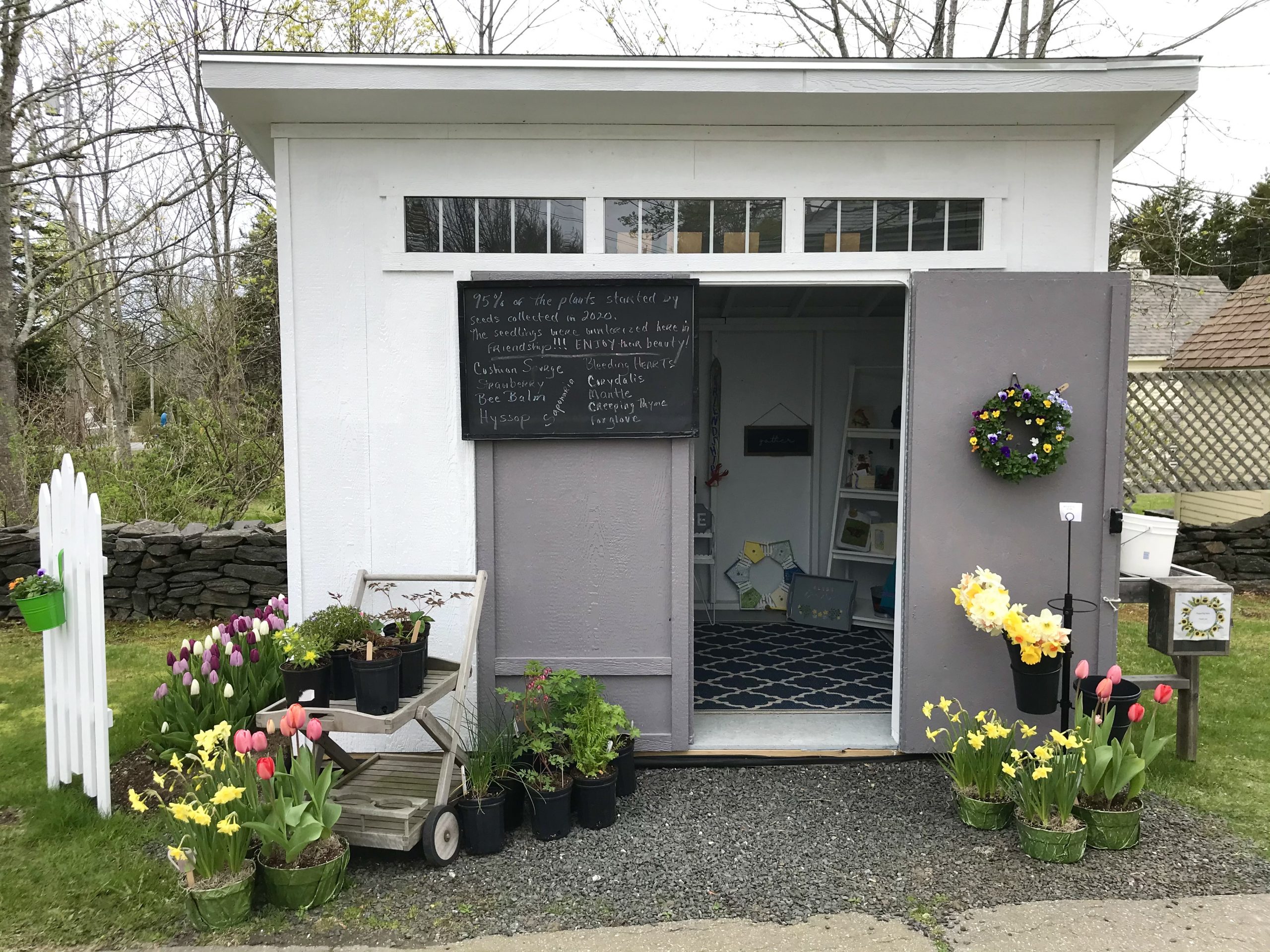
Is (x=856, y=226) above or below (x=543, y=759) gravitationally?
above

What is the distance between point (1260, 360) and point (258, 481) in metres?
11.0

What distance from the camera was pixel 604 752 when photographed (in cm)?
358

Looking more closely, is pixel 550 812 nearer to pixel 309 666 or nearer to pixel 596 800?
pixel 596 800

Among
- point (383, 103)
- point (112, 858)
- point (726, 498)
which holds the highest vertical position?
point (383, 103)

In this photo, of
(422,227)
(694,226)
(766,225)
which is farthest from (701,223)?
(422,227)

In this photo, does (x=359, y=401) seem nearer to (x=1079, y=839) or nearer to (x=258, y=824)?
(x=258, y=824)

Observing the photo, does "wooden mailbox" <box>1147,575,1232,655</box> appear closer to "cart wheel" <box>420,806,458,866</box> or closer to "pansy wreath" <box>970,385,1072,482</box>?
"pansy wreath" <box>970,385,1072,482</box>

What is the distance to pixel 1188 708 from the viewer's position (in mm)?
4113

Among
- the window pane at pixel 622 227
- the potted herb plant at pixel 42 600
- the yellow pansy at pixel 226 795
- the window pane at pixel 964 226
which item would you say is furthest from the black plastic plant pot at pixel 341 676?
the window pane at pixel 964 226

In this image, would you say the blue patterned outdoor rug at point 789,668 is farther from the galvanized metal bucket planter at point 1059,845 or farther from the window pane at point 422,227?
the window pane at point 422,227

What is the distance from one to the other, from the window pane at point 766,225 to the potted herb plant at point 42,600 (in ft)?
11.0

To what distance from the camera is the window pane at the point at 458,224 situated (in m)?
3.99

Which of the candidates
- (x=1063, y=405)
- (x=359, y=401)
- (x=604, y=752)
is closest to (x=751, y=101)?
(x=1063, y=405)

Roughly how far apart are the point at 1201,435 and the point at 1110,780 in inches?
225
